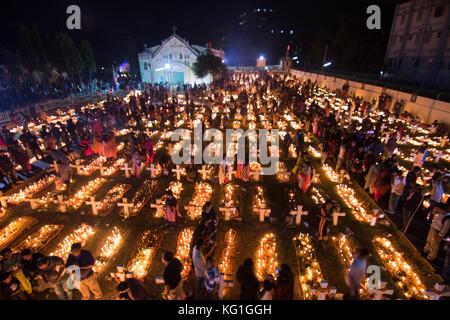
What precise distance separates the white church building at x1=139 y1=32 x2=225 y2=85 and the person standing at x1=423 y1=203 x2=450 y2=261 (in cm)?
4169

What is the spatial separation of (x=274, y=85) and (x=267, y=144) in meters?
22.3

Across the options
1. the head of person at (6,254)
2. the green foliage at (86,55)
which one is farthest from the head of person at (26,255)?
the green foliage at (86,55)

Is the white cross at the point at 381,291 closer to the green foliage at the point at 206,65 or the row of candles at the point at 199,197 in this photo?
the row of candles at the point at 199,197

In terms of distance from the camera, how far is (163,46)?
4506 centimetres

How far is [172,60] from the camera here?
149 ft

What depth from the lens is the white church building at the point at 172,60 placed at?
4447cm

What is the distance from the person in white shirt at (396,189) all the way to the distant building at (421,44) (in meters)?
25.5

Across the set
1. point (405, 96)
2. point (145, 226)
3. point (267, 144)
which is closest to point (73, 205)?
point (145, 226)

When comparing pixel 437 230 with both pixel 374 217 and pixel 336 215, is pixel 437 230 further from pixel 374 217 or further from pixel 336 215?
pixel 336 215

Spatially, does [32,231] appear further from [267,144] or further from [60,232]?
[267,144]

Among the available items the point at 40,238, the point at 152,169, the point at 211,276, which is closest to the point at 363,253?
the point at 211,276

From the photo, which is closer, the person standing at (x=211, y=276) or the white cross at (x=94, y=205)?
the person standing at (x=211, y=276)

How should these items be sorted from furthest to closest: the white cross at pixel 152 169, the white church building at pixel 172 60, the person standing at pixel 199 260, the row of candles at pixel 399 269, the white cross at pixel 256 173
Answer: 1. the white church building at pixel 172 60
2. the white cross at pixel 152 169
3. the white cross at pixel 256 173
4. the row of candles at pixel 399 269
5. the person standing at pixel 199 260

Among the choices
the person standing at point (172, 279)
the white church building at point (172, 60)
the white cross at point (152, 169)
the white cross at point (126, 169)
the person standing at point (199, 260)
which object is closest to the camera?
the person standing at point (172, 279)
